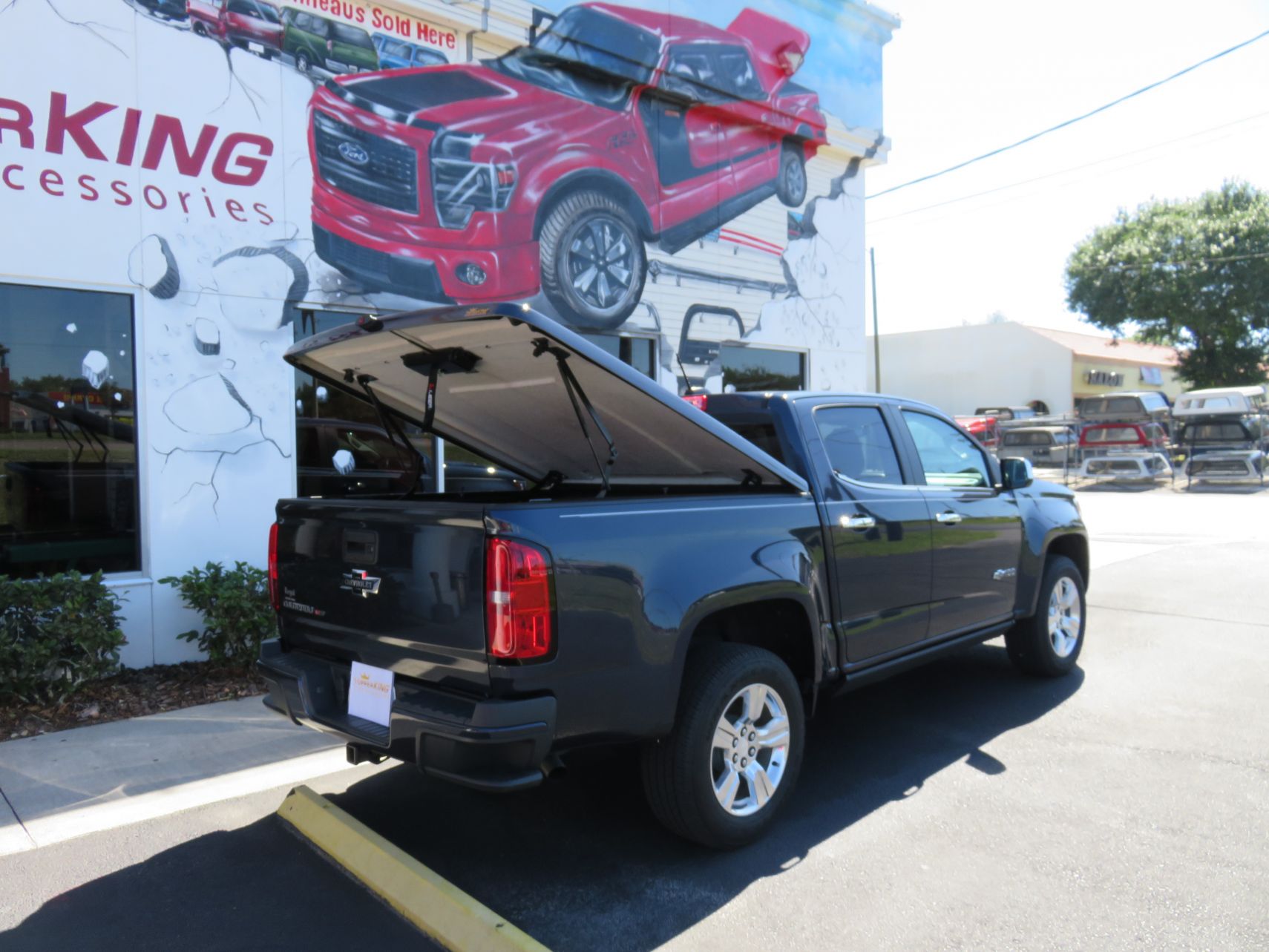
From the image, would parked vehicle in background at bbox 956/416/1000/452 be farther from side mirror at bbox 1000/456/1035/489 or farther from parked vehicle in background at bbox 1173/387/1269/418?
side mirror at bbox 1000/456/1035/489

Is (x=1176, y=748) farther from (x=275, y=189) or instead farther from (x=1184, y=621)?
(x=275, y=189)

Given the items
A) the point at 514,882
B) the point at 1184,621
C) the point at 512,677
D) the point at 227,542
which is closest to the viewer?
the point at 512,677

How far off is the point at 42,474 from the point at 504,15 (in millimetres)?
5117

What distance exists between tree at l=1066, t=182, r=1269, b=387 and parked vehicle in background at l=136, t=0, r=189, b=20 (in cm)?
3615

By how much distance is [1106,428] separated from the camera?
76.9 ft

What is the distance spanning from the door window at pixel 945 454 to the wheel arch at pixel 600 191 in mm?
4434

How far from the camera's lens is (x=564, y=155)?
341 inches

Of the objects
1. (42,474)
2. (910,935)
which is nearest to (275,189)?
(42,474)

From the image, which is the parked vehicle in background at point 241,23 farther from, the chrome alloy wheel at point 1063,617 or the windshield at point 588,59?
the chrome alloy wheel at point 1063,617

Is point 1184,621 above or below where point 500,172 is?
below

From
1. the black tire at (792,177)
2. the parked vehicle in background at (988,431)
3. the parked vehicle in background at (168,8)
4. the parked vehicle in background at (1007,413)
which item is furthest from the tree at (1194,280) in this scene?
the parked vehicle in background at (168,8)

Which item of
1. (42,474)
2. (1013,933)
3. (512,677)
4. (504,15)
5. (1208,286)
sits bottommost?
(1013,933)

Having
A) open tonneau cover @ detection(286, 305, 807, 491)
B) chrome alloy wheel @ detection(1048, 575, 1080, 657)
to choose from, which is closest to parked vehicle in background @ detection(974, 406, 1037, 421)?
chrome alloy wheel @ detection(1048, 575, 1080, 657)

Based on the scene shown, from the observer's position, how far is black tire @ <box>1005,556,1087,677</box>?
229 inches
